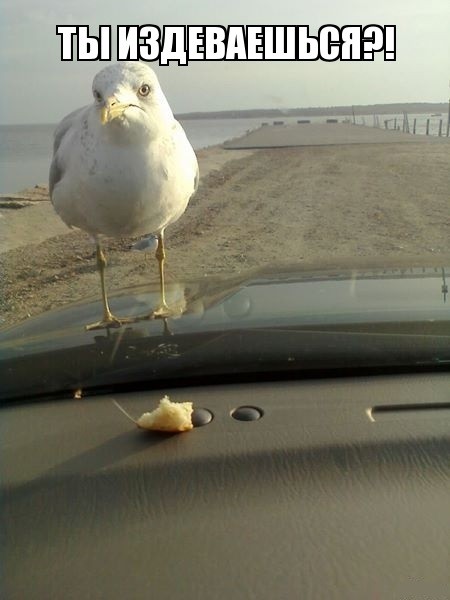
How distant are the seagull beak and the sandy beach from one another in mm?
1640

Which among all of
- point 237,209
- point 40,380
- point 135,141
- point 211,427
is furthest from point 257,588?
point 237,209

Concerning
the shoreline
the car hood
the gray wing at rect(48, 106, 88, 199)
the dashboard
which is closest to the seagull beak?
the gray wing at rect(48, 106, 88, 199)

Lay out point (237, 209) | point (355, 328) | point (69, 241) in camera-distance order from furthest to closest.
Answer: point (237, 209)
point (69, 241)
point (355, 328)

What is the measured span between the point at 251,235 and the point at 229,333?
Answer: 798cm

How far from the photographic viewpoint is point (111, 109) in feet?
9.62

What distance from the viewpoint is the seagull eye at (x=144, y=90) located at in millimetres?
3131

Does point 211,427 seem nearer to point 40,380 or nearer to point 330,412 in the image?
point 330,412

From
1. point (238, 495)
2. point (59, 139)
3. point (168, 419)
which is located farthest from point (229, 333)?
point (59, 139)

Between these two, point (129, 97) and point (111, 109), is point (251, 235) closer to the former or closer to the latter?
point (129, 97)

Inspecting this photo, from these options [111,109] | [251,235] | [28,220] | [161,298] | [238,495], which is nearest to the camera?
[238,495]

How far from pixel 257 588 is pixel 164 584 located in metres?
0.22

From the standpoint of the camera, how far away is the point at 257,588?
5.72ft

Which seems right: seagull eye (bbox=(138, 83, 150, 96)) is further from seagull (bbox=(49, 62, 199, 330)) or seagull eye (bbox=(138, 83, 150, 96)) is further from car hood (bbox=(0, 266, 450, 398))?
car hood (bbox=(0, 266, 450, 398))

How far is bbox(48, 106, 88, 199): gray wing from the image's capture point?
358 centimetres
